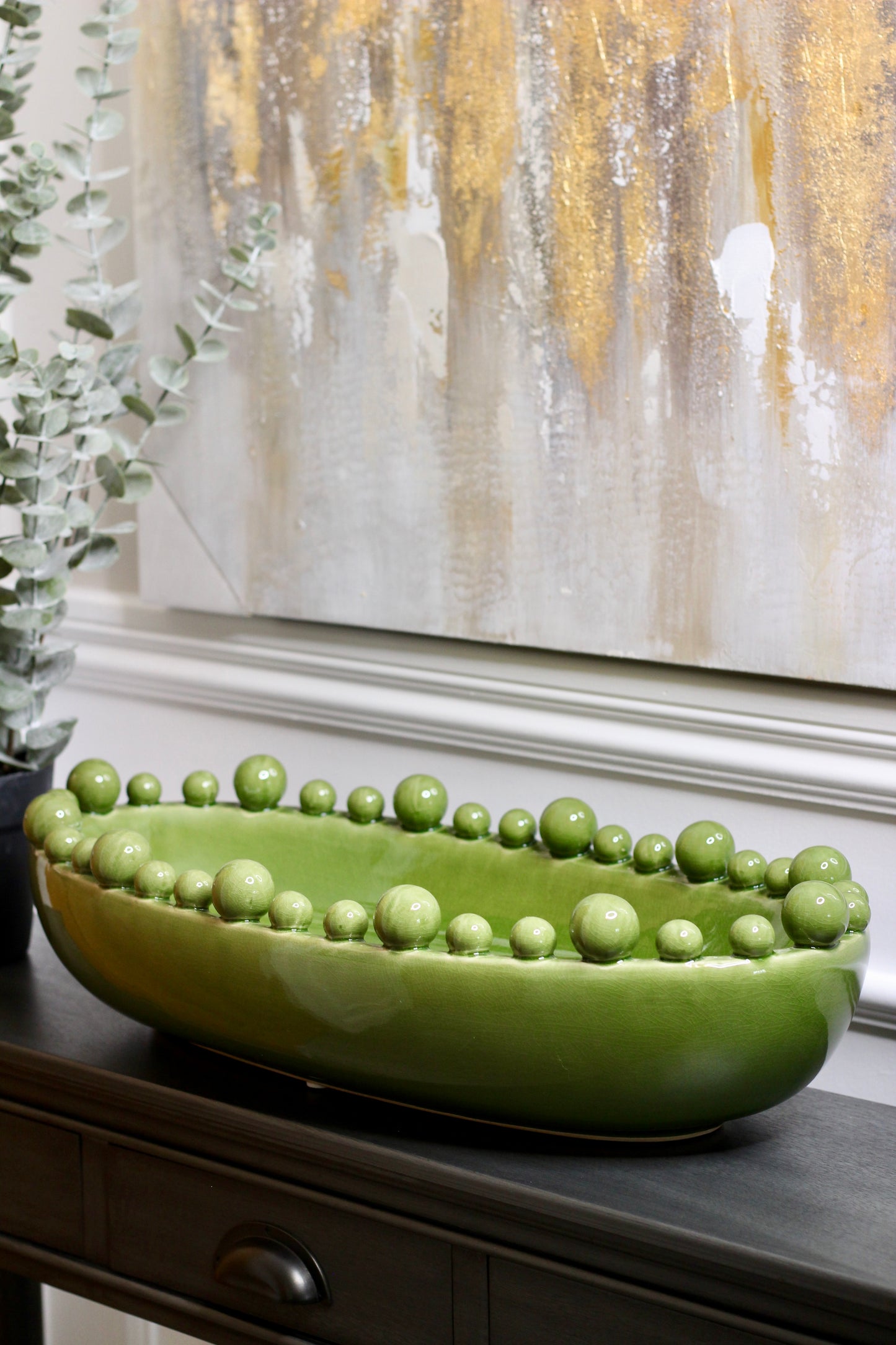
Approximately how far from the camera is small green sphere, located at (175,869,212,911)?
62 cm

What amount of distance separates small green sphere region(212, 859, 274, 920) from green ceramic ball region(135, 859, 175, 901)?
3 cm

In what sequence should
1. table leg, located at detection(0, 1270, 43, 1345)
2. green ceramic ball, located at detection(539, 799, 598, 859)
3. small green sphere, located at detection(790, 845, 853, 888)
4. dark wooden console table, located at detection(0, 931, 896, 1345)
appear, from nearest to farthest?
dark wooden console table, located at detection(0, 931, 896, 1345) < small green sphere, located at detection(790, 845, 853, 888) < green ceramic ball, located at detection(539, 799, 598, 859) < table leg, located at detection(0, 1270, 43, 1345)

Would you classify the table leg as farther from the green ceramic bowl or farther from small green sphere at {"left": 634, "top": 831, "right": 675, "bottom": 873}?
small green sphere at {"left": 634, "top": 831, "right": 675, "bottom": 873}

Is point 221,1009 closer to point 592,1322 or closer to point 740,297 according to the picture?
point 592,1322

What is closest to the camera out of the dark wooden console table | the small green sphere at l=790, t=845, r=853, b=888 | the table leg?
the dark wooden console table

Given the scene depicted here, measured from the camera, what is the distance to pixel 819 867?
614mm

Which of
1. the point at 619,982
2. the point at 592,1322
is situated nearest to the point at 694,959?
the point at 619,982

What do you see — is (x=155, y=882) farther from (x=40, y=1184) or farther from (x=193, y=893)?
(x=40, y=1184)

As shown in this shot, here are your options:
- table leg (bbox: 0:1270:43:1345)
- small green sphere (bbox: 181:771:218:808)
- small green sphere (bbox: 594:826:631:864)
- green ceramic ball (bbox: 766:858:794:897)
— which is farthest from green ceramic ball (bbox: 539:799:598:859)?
table leg (bbox: 0:1270:43:1345)

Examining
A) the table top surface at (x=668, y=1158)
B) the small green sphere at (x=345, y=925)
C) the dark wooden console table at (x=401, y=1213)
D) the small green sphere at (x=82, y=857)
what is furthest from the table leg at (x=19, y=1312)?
the small green sphere at (x=345, y=925)

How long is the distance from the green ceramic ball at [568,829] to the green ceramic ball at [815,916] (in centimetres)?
18

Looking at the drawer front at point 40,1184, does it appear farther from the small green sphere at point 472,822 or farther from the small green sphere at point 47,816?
the small green sphere at point 472,822

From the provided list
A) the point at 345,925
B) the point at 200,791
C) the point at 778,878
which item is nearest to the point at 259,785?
the point at 200,791

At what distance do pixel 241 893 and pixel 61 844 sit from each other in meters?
0.15
